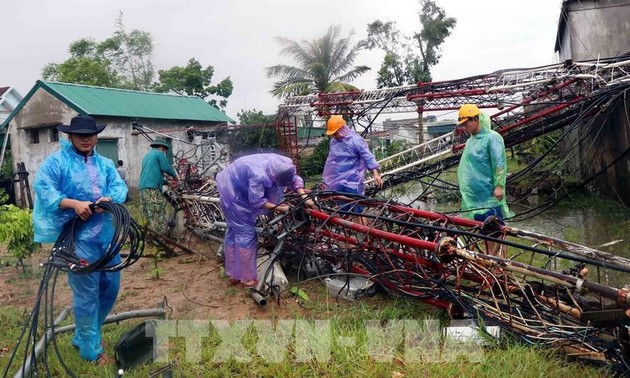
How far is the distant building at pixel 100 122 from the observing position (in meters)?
15.2

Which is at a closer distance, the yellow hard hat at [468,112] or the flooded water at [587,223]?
the yellow hard hat at [468,112]

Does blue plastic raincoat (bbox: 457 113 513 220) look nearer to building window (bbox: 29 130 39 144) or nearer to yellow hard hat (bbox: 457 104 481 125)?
yellow hard hat (bbox: 457 104 481 125)

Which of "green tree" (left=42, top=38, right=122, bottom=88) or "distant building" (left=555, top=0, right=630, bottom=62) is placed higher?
"green tree" (left=42, top=38, right=122, bottom=88)

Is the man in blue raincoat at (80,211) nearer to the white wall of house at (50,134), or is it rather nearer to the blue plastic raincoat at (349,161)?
the blue plastic raincoat at (349,161)

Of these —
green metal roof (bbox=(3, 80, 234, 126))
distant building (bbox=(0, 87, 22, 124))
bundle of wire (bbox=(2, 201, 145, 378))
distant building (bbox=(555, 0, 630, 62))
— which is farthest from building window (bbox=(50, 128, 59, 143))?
distant building (bbox=(555, 0, 630, 62))

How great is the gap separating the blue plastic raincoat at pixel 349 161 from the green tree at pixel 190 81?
868 inches

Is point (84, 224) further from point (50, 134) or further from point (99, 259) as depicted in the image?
point (50, 134)

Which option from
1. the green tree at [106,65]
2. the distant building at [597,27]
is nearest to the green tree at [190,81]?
the green tree at [106,65]

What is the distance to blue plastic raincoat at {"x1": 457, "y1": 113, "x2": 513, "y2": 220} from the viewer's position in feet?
15.4

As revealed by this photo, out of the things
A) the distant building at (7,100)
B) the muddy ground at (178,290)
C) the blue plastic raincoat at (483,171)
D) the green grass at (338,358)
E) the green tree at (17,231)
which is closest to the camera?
the green grass at (338,358)

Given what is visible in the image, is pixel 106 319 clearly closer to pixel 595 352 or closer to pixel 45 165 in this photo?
pixel 45 165

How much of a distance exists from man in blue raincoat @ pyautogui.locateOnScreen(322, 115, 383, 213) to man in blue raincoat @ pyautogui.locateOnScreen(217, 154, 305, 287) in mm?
1150

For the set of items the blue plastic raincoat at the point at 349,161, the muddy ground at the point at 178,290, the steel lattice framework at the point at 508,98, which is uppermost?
the steel lattice framework at the point at 508,98

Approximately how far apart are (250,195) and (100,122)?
12183 millimetres
